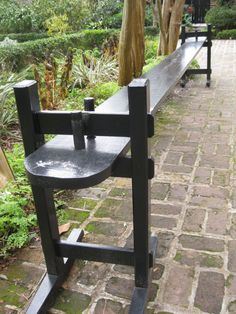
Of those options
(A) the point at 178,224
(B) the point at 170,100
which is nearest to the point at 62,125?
(A) the point at 178,224

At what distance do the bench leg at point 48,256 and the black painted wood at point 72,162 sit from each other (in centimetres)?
27

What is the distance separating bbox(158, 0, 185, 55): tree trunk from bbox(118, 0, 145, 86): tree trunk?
2206 mm

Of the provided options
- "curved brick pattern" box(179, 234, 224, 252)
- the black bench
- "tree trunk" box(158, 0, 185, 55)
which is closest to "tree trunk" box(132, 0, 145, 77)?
"tree trunk" box(158, 0, 185, 55)

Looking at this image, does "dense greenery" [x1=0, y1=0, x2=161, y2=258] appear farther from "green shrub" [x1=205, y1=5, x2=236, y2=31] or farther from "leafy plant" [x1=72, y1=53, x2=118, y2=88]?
"green shrub" [x1=205, y1=5, x2=236, y2=31]

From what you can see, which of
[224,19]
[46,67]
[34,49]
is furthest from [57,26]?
[46,67]

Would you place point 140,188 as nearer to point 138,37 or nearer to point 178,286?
point 178,286

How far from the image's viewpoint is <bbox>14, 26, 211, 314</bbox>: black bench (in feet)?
4.83

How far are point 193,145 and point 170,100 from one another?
1837 millimetres

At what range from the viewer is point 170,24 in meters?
7.03

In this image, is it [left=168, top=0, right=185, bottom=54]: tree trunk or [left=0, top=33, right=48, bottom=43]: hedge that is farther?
[left=0, top=33, right=48, bottom=43]: hedge

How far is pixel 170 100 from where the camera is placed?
5.58 m

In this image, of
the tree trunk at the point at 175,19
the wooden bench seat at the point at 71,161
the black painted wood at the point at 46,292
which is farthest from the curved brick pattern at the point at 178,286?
the tree trunk at the point at 175,19

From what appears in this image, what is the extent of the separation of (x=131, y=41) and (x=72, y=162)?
3.50m

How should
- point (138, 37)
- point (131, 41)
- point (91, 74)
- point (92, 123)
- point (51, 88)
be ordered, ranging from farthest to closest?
point (91, 74) → point (51, 88) → point (138, 37) → point (131, 41) → point (92, 123)
